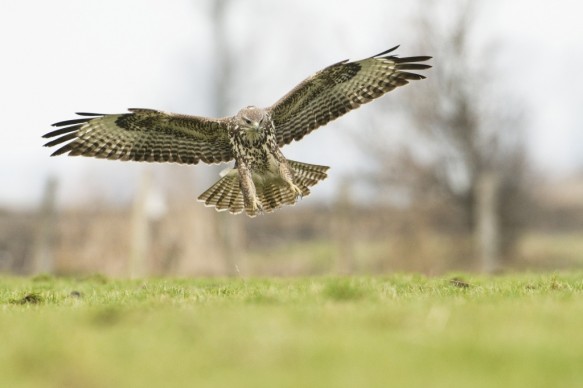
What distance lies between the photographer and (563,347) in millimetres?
3490

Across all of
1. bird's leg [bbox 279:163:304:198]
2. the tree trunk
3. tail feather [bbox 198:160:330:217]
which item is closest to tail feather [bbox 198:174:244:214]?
tail feather [bbox 198:160:330:217]

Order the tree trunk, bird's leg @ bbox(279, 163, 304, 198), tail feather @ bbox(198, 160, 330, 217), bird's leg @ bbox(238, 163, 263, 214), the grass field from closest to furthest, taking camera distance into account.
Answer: the grass field
bird's leg @ bbox(238, 163, 263, 214)
bird's leg @ bbox(279, 163, 304, 198)
tail feather @ bbox(198, 160, 330, 217)
the tree trunk

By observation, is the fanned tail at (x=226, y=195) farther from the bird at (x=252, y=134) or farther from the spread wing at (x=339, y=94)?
the spread wing at (x=339, y=94)

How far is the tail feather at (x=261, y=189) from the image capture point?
32.8ft

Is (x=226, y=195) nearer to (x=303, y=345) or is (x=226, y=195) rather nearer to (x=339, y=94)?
(x=339, y=94)

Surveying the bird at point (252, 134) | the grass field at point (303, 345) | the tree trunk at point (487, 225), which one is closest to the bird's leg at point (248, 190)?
the bird at point (252, 134)

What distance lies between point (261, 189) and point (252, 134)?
946mm

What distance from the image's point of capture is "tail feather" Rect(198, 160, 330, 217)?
1001 centimetres

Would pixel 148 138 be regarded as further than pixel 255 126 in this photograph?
Yes

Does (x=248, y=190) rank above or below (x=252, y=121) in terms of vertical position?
below

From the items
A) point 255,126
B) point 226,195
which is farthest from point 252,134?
point 226,195

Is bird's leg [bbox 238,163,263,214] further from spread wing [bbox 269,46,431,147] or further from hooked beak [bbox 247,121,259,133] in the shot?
spread wing [bbox 269,46,431,147]

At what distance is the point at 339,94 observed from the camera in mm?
10117

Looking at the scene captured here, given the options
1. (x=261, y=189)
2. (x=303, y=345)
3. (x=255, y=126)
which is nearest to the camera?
(x=303, y=345)
